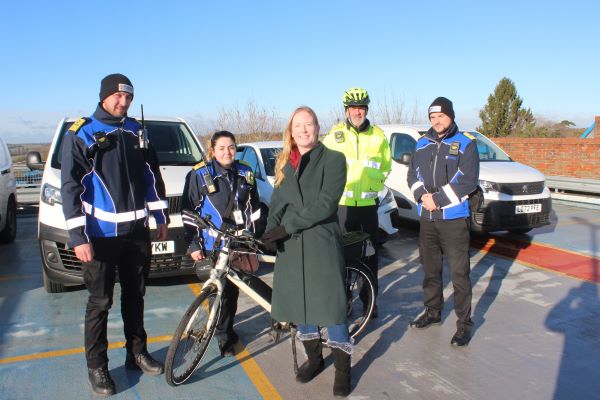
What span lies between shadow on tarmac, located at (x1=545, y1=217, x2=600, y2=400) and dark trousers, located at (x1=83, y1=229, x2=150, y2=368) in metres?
2.93

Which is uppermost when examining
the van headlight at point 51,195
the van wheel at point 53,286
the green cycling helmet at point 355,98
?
the green cycling helmet at point 355,98

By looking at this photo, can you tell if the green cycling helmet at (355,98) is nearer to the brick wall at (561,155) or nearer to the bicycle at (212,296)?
the bicycle at (212,296)

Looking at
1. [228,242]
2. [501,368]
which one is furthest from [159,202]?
[501,368]

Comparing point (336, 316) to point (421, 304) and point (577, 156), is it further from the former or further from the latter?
point (577, 156)

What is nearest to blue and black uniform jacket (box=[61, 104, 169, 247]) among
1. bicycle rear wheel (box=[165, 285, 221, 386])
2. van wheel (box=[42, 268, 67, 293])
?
bicycle rear wheel (box=[165, 285, 221, 386])

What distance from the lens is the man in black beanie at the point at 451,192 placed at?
4336 mm

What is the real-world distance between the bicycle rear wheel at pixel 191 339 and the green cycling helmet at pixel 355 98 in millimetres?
2063

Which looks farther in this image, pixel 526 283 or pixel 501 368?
pixel 526 283

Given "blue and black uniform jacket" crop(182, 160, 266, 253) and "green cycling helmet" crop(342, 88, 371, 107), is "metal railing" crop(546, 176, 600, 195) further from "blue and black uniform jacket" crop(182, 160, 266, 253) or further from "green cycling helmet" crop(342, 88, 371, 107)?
"blue and black uniform jacket" crop(182, 160, 266, 253)

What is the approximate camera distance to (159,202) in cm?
382

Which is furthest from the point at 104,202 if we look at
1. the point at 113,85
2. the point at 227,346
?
the point at 227,346

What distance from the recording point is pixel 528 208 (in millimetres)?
7871

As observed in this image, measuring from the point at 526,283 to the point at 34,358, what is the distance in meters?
5.10

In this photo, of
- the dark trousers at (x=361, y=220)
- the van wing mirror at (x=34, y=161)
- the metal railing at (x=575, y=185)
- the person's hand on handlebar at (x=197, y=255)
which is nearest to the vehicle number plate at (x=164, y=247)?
the person's hand on handlebar at (x=197, y=255)
